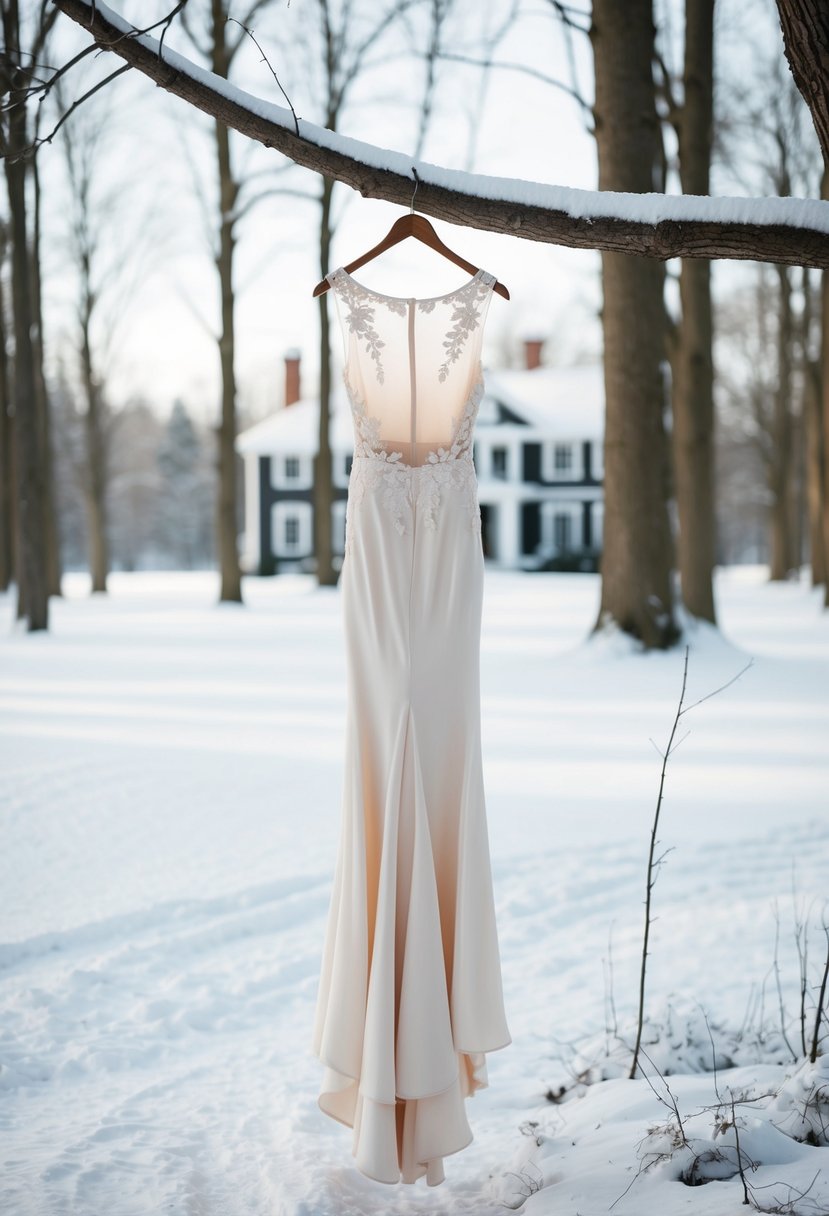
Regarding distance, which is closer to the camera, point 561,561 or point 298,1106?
point 298,1106

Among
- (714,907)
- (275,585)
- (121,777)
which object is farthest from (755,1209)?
(275,585)

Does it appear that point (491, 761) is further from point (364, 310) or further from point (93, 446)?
point (93, 446)

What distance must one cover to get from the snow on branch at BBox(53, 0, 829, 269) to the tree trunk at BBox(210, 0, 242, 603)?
51.2 ft

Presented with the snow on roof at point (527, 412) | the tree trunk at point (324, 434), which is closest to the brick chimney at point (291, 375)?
the snow on roof at point (527, 412)

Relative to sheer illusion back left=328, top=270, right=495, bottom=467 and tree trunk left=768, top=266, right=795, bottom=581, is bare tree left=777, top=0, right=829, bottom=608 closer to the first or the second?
sheer illusion back left=328, top=270, right=495, bottom=467

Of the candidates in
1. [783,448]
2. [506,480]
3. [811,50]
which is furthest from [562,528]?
[811,50]

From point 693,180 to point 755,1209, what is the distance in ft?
36.8

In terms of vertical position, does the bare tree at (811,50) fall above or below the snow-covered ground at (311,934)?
above

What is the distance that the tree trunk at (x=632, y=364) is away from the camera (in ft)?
29.7

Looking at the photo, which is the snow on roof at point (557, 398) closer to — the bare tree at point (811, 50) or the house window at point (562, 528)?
the house window at point (562, 528)

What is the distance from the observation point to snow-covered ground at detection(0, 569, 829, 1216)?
2.49m

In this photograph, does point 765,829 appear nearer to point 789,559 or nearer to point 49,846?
point 49,846

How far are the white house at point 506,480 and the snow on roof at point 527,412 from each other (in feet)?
0.15

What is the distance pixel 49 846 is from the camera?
4941mm
